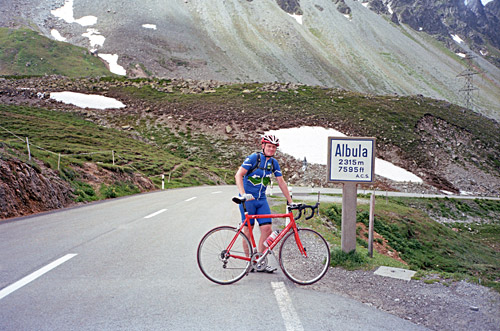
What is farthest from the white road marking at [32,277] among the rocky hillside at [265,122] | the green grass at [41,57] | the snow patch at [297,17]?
the snow patch at [297,17]

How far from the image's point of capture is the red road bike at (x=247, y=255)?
5.27m

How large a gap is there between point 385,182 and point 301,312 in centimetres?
3323

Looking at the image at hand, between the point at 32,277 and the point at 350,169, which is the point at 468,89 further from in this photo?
the point at 32,277

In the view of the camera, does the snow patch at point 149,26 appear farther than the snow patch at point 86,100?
Yes

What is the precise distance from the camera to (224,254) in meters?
5.32

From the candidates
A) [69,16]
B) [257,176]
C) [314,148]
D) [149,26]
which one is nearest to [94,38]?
[149,26]

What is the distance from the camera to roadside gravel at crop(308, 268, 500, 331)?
4129 millimetres

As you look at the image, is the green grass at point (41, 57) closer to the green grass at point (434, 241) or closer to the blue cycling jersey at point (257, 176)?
the green grass at point (434, 241)

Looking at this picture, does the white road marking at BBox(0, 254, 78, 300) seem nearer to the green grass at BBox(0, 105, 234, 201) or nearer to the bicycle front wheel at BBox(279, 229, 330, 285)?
the bicycle front wheel at BBox(279, 229, 330, 285)

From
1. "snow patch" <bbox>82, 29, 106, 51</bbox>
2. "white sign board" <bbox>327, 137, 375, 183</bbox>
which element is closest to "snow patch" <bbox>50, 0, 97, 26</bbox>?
"snow patch" <bbox>82, 29, 106, 51</bbox>

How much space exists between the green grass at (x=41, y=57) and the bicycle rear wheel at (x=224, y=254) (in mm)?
85309

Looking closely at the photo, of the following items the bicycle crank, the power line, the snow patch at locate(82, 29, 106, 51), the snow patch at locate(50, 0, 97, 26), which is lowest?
the bicycle crank

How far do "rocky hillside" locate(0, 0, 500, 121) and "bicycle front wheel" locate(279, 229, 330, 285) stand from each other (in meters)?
91.0

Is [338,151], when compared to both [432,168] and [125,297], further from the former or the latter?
[432,168]
